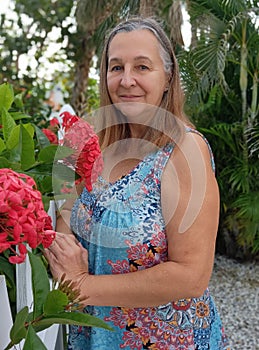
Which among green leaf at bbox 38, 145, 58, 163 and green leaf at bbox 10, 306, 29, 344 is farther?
green leaf at bbox 38, 145, 58, 163

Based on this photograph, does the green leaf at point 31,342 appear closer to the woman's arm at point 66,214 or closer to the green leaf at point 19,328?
the green leaf at point 19,328

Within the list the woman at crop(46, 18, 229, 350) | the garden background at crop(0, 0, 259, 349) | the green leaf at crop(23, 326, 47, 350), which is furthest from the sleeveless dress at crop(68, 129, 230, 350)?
the garden background at crop(0, 0, 259, 349)

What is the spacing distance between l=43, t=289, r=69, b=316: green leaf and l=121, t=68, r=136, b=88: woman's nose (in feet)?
2.50

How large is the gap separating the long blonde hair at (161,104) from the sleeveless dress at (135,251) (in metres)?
0.07

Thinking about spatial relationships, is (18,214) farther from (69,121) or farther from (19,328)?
(69,121)

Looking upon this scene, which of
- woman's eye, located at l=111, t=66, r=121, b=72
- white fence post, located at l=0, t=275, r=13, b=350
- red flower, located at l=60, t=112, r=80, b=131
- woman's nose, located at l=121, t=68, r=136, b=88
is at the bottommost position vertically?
white fence post, located at l=0, t=275, r=13, b=350

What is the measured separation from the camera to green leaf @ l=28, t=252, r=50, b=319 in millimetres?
1124

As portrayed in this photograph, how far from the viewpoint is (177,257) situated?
1565mm

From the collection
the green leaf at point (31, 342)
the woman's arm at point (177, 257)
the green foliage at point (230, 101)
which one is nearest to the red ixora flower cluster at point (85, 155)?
the woman's arm at point (177, 257)

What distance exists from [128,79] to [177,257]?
0.53 m

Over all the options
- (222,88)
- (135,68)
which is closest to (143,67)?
(135,68)

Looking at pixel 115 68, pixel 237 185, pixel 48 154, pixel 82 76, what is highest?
pixel 115 68

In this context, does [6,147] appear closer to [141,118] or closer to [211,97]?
[141,118]

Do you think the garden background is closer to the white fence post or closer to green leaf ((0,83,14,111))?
green leaf ((0,83,14,111))
